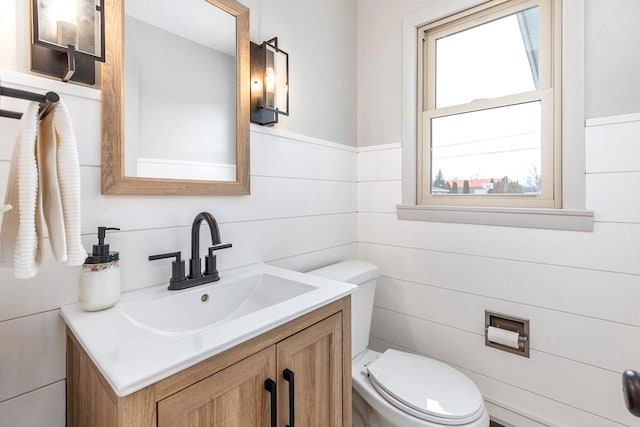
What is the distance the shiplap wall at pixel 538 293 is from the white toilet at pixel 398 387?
29cm

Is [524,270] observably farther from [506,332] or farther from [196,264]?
[196,264]

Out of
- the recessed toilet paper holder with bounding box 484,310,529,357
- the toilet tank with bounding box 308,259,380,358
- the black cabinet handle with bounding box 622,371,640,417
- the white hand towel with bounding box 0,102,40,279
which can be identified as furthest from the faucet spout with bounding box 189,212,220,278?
the recessed toilet paper holder with bounding box 484,310,529,357

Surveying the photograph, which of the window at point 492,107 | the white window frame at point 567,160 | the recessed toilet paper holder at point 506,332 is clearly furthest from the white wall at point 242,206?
the recessed toilet paper holder at point 506,332

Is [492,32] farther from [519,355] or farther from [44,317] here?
[44,317]

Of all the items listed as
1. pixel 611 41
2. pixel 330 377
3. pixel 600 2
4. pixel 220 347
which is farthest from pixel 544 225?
pixel 220 347

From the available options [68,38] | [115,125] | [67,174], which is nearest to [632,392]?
[67,174]

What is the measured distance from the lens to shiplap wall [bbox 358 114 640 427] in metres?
1.18

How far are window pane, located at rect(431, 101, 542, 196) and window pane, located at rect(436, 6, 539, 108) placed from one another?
101mm

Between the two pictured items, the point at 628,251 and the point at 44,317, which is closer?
the point at 44,317

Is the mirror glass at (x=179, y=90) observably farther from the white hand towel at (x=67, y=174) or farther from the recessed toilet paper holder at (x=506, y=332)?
the recessed toilet paper holder at (x=506, y=332)

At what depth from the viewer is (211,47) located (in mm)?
1173

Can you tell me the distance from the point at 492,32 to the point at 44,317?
2.07m

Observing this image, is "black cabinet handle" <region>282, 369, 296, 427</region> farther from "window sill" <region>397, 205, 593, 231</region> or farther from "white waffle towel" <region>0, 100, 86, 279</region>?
"window sill" <region>397, 205, 593, 231</region>

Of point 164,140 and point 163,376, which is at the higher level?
point 164,140
